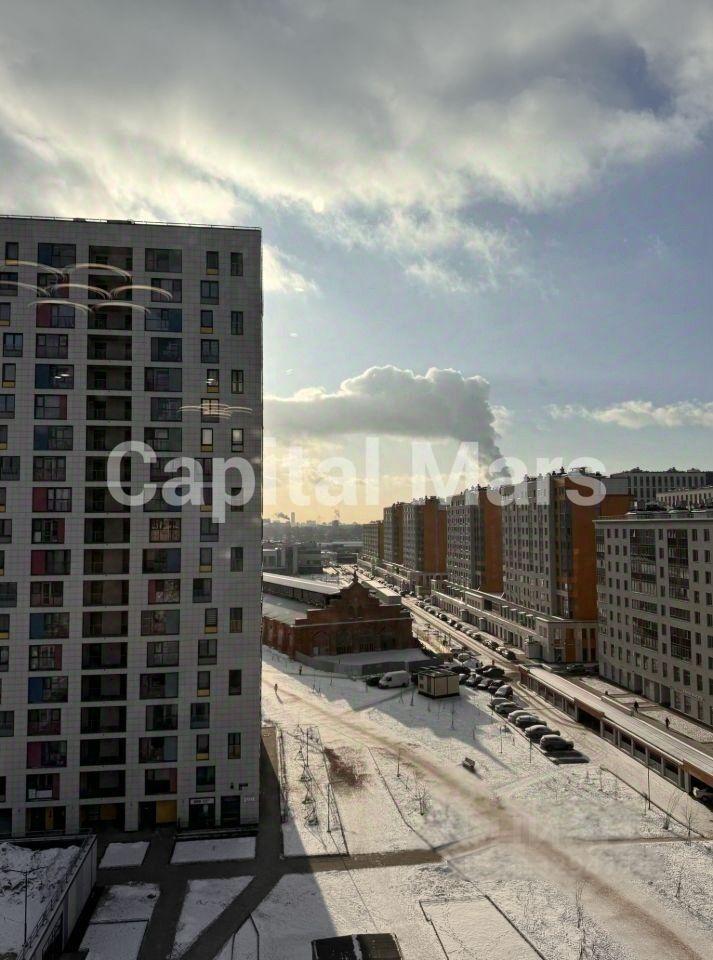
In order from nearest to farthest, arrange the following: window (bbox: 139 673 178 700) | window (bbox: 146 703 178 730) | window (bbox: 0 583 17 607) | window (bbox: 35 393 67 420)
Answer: window (bbox: 0 583 17 607) < window (bbox: 146 703 178 730) < window (bbox: 139 673 178 700) < window (bbox: 35 393 67 420)

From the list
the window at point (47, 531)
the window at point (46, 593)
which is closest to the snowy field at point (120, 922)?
the window at point (46, 593)

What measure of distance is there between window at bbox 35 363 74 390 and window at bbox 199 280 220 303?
35.6 ft

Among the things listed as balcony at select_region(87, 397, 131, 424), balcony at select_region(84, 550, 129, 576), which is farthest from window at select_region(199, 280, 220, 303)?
balcony at select_region(84, 550, 129, 576)

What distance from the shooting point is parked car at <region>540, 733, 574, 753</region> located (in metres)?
57.5

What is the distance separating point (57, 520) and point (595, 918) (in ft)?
133

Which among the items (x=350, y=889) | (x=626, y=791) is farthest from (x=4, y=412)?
(x=626, y=791)

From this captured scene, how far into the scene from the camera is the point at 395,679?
8144 centimetres

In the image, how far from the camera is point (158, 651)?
43.9m

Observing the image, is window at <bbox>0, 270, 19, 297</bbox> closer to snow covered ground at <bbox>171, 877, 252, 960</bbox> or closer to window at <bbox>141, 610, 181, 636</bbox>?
window at <bbox>141, 610, 181, 636</bbox>

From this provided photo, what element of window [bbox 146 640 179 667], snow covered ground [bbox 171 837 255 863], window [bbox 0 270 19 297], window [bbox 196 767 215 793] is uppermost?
window [bbox 0 270 19 297]

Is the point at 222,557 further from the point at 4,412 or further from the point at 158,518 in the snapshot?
the point at 4,412

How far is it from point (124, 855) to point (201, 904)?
7.99 meters

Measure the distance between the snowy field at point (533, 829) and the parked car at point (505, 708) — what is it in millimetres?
2828

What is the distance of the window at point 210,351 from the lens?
46.0 meters
